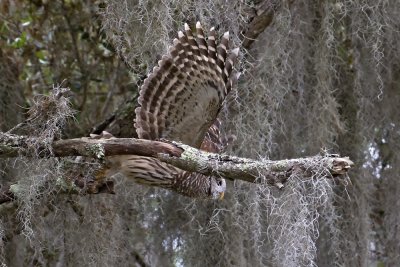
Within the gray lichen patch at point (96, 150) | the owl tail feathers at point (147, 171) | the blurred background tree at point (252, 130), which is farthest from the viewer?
the owl tail feathers at point (147, 171)

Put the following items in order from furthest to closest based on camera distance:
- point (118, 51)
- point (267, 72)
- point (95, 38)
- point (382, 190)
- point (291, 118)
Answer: point (95, 38) → point (382, 190) → point (291, 118) → point (267, 72) → point (118, 51)

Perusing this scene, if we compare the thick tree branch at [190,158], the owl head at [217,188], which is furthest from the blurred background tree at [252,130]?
the thick tree branch at [190,158]

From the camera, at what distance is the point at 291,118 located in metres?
3.31

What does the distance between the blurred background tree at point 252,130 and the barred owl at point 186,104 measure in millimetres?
70

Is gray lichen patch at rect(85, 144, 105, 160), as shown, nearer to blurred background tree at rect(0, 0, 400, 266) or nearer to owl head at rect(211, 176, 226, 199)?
blurred background tree at rect(0, 0, 400, 266)

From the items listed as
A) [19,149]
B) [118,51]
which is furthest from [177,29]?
[19,149]

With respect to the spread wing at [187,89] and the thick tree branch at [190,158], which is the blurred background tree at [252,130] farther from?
the thick tree branch at [190,158]

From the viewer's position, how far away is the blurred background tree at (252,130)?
2793 mm

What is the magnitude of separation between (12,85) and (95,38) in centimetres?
56

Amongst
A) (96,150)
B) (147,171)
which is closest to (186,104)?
(147,171)

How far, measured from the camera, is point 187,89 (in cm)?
283

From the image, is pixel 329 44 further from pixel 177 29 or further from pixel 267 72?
pixel 177 29

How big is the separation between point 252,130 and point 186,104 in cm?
31

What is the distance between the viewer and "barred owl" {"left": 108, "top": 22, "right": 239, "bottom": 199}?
2.66 metres
